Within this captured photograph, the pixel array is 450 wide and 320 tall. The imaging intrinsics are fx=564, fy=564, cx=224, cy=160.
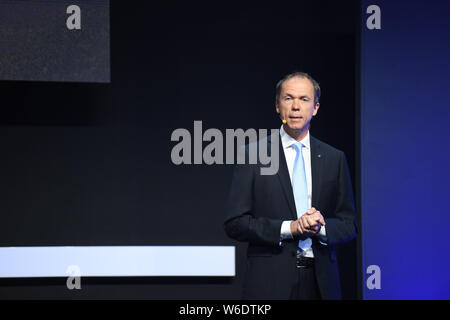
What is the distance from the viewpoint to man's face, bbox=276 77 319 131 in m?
2.73

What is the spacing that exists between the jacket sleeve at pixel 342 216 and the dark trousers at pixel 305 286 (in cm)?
17

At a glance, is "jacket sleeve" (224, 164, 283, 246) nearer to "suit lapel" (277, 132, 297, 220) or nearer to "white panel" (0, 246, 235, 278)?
"suit lapel" (277, 132, 297, 220)

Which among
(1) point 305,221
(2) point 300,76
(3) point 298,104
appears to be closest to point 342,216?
(1) point 305,221

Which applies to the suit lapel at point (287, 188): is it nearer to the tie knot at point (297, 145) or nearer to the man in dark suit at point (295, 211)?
the man in dark suit at point (295, 211)

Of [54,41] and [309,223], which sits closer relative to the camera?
[309,223]

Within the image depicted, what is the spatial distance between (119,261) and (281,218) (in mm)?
939

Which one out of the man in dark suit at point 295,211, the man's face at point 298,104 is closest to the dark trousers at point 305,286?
the man in dark suit at point 295,211

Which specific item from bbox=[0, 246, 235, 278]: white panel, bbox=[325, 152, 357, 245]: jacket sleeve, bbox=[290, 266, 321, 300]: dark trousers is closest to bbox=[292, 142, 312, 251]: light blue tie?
bbox=[325, 152, 357, 245]: jacket sleeve

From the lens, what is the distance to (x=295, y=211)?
8.77 feet

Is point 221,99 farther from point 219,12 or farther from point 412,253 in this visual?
point 412,253

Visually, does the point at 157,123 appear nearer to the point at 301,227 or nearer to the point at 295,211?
the point at 295,211

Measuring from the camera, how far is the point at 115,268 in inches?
118

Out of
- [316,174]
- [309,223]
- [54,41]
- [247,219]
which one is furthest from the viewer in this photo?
[54,41]

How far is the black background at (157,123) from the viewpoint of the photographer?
3.01 metres
